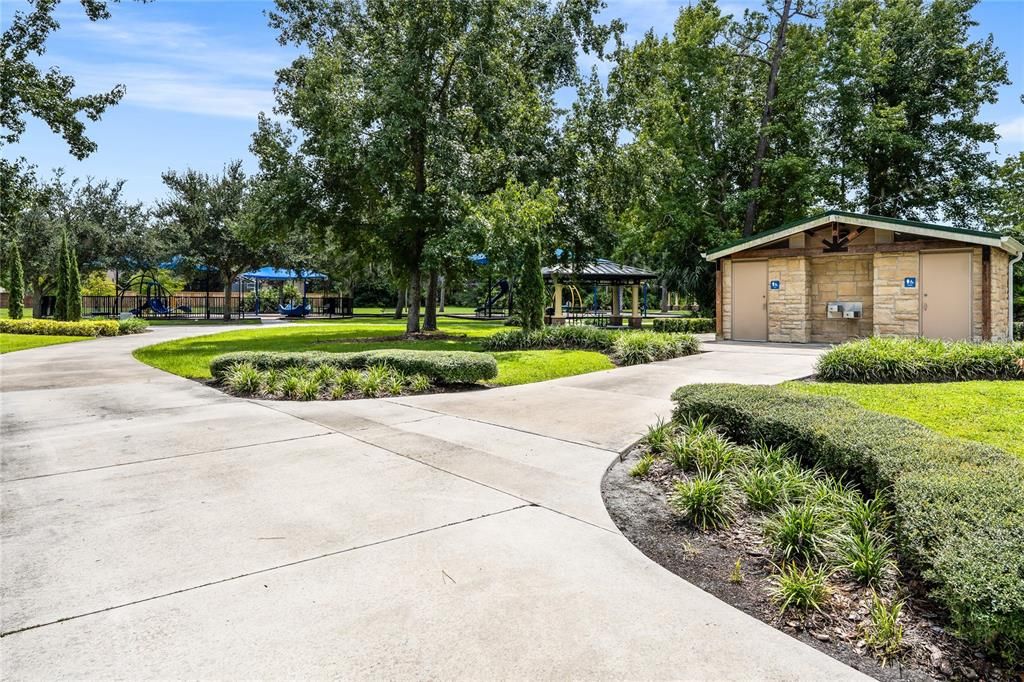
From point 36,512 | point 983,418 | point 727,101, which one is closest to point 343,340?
point 36,512

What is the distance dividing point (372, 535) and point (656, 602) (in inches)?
67.4

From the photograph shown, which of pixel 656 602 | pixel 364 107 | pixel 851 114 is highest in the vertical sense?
pixel 851 114

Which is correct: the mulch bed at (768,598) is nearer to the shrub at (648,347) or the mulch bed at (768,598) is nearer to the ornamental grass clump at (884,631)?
the ornamental grass clump at (884,631)

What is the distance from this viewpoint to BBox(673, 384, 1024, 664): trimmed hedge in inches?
92.0

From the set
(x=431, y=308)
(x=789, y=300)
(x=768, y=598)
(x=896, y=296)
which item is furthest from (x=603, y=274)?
(x=768, y=598)

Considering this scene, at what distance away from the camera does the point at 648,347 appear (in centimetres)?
1269

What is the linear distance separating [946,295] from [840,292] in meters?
2.51

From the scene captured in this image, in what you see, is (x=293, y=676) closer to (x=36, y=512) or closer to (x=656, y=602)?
(x=656, y=602)

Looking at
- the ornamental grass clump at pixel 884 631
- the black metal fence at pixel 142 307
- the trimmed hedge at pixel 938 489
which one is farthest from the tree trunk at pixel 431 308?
the ornamental grass clump at pixel 884 631

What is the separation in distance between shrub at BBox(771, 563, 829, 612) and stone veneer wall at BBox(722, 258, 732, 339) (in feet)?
53.5

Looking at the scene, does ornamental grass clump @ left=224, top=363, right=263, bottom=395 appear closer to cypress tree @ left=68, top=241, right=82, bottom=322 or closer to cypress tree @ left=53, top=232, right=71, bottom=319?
cypress tree @ left=68, top=241, right=82, bottom=322

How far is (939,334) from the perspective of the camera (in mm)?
14867

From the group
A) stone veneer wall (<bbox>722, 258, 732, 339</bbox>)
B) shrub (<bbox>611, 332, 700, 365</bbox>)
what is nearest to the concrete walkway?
shrub (<bbox>611, 332, 700, 365</bbox>)

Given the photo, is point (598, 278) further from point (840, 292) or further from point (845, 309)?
point (845, 309)
